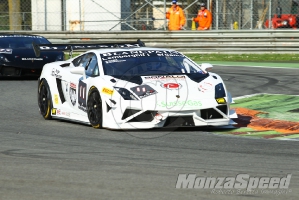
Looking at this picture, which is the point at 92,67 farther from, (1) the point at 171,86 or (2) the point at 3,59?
(2) the point at 3,59

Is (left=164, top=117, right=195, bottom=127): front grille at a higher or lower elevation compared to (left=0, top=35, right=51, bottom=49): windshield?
lower

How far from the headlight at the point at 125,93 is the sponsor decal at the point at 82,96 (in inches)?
36.1

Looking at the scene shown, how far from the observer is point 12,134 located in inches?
409

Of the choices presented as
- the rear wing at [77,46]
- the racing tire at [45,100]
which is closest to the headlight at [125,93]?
the racing tire at [45,100]

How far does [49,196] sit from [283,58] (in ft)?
59.7

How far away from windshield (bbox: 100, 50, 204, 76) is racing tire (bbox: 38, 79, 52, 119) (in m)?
1.42

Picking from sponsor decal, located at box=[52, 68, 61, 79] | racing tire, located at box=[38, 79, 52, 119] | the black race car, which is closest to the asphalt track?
racing tire, located at box=[38, 79, 52, 119]

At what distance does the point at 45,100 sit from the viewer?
12.5 metres

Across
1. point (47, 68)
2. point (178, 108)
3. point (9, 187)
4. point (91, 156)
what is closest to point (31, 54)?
point (47, 68)

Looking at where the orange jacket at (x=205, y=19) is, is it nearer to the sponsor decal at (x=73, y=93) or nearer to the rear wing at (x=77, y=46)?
the rear wing at (x=77, y=46)

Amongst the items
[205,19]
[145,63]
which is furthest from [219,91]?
[205,19]

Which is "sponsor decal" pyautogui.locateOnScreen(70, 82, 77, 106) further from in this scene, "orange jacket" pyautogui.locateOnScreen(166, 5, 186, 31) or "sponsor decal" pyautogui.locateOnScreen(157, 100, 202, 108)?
"orange jacket" pyautogui.locateOnScreen(166, 5, 186, 31)

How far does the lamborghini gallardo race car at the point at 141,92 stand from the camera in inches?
404

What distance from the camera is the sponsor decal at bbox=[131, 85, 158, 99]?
1028cm
